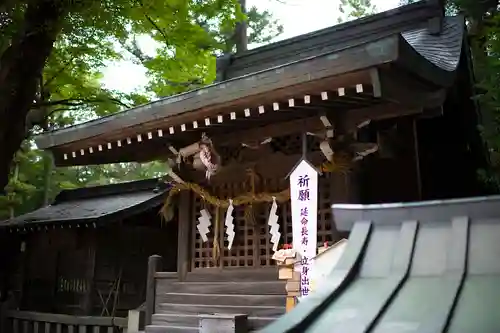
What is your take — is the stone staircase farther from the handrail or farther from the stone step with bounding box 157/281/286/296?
the handrail

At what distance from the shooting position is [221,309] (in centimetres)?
715

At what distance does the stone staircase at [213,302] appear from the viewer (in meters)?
6.66

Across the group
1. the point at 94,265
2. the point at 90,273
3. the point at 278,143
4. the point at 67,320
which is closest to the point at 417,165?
the point at 278,143

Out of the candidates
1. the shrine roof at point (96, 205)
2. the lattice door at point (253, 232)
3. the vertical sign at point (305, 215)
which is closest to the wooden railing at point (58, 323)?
the lattice door at point (253, 232)

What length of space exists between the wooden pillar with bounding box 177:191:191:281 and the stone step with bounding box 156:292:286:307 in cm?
30

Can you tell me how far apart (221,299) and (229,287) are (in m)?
0.20

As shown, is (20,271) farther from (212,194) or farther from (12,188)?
(212,194)

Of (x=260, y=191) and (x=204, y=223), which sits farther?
(x=204, y=223)

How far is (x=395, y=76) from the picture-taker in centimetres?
506

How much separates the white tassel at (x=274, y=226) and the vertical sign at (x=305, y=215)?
2.23 feet

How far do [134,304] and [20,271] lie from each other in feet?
10.4

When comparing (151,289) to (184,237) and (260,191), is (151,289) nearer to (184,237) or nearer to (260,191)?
(184,237)

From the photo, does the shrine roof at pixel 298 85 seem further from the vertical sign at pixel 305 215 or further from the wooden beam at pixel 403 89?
the vertical sign at pixel 305 215

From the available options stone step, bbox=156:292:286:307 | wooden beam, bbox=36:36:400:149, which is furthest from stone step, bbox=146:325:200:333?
wooden beam, bbox=36:36:400:149
